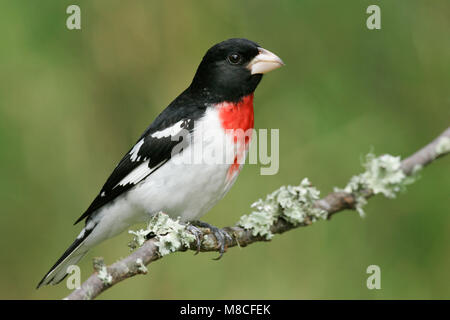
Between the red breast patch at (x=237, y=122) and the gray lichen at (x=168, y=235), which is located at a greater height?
the red breast patch at (x=237, y=122)

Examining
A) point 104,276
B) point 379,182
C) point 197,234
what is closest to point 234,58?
point 197,234

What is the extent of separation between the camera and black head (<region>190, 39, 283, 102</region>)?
3570 millimetres

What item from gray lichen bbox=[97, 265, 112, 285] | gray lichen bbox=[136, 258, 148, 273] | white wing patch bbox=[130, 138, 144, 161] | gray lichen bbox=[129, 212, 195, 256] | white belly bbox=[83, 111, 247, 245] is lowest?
gray lichen bbox=[97, 265, 112, 285]

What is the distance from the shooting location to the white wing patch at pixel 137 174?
11.4ft

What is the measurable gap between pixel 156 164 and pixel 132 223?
443 millimetres

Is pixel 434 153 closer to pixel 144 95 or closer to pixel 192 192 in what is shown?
pixel 192 192

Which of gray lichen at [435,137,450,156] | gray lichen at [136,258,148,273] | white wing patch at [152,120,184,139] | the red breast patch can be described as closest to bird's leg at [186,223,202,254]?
the red breast patch

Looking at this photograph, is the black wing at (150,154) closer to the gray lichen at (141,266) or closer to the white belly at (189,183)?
the white belly at (189,183)

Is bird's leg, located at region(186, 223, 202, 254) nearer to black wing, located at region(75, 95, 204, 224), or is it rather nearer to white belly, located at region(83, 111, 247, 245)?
white belly, located at region(83, 111, 247, 245)

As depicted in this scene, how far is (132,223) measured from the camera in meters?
3.66

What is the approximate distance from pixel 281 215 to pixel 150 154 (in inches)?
40.4

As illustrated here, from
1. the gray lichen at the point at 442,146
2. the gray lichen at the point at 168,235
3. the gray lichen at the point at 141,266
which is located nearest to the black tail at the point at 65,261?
the gray lichen at the point at 168,235

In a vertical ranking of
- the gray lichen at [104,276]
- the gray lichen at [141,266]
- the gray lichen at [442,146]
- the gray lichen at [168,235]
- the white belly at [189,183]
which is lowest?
the gray lichen at [104,276]
